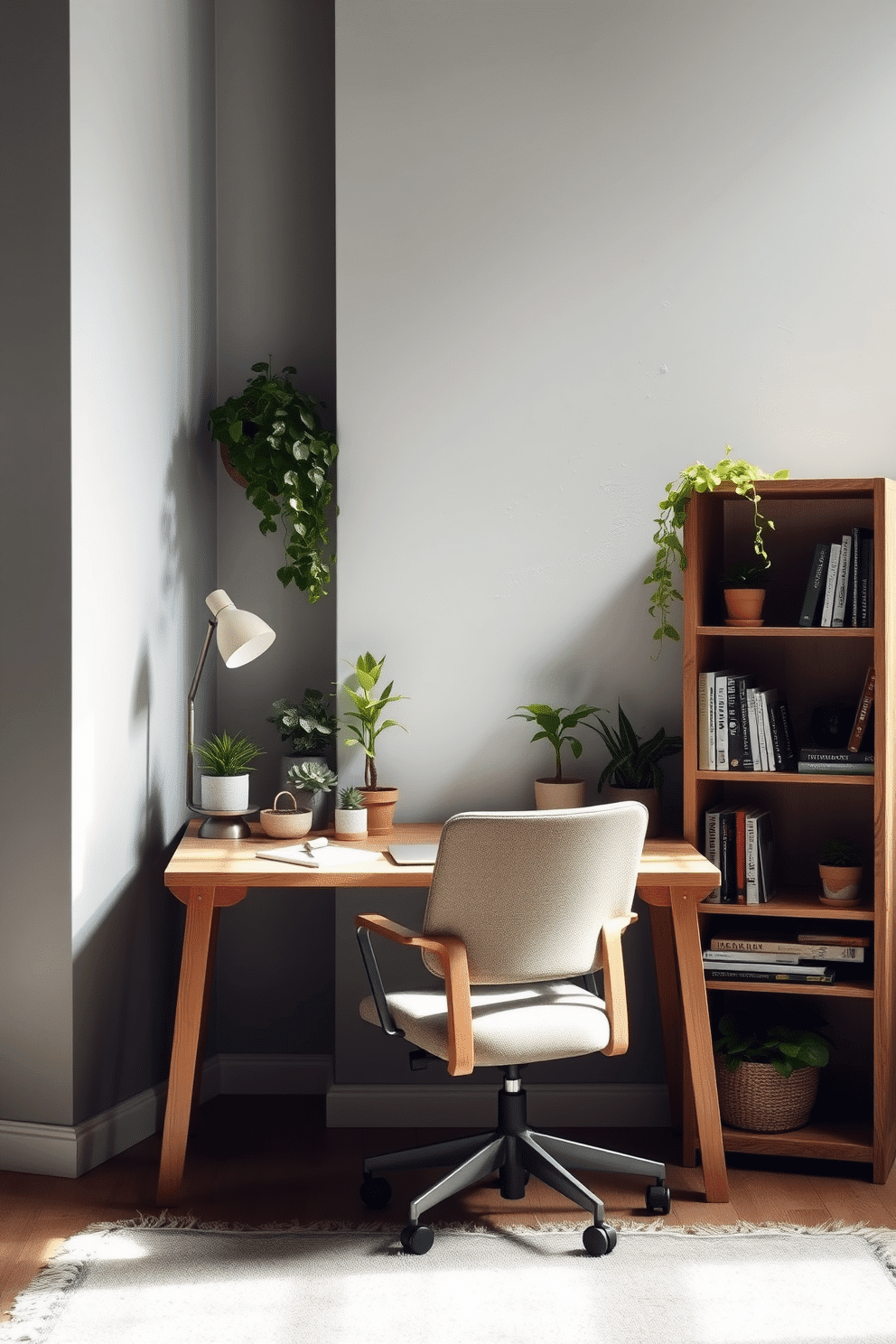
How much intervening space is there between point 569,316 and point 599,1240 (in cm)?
224

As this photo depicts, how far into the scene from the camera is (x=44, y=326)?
2797 mm

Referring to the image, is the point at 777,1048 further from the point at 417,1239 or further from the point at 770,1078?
the point at 417,1239

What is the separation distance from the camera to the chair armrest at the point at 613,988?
8.17 feet

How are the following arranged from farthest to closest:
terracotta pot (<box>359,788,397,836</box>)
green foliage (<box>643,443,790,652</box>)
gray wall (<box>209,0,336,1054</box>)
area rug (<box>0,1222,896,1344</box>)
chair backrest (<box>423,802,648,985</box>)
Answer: gray wall (<box>209,0,336,1054</box>)
terracotta pot (<box>359,788,397,836</box>)
green foliage (<box>643,443,790,652</box>)
chair backrest (<box>423,802,648,985</box>)
area rug (<box>0,1222,896,1344</box>)

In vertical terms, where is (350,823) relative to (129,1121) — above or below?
above

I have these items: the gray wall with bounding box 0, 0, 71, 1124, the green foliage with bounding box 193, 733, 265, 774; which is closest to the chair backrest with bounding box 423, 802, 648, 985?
the green foliage with bounding box 193, 733, 265, 774

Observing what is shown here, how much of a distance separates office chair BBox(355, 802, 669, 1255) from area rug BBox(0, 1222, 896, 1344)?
106 millimetres

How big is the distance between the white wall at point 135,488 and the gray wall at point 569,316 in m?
0.45

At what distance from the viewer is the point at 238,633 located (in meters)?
3.01

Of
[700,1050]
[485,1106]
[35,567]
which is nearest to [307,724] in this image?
[35,567]

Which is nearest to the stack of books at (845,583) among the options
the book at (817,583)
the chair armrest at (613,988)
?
the book at (817,583)

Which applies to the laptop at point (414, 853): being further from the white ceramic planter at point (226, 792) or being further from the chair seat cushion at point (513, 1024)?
the white ceramic planter at point (226, 792)

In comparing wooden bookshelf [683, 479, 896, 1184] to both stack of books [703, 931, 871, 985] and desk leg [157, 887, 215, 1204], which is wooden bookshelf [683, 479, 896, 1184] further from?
desk leg [157, 887, 215, 1204]

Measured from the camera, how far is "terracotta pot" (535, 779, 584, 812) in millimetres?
3074
